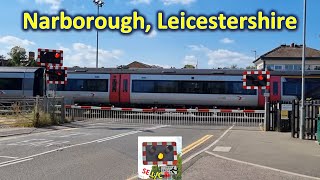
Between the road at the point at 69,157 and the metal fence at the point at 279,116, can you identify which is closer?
the road at the point at 69,157

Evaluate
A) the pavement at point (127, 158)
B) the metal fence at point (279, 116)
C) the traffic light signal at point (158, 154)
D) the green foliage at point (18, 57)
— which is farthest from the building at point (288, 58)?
the traffic light signal at point (158, 154)

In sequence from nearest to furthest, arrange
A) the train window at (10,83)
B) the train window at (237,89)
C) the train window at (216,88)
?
the train window at (237,89) < the train window at (216,88) < the train window at (10,83)

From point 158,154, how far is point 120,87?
1148 inches

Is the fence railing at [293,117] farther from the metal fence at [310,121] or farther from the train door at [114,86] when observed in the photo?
the train door at [114,86]

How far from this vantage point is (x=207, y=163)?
11.2 metres

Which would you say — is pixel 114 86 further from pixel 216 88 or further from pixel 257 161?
pixel 257 161

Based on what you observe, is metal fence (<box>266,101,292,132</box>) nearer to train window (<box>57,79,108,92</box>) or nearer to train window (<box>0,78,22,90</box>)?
train window (<box>57,79,108,92</box>)

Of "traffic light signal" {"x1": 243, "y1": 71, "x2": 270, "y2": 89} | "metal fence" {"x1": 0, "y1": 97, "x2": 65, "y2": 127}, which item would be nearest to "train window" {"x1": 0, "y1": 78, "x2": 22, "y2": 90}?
"metal fence" {"x1": 0, "y1": 97, "x2": 65, "y2": 127}

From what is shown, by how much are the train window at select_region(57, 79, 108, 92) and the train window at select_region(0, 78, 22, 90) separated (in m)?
3.44

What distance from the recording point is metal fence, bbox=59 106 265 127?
2722 cm

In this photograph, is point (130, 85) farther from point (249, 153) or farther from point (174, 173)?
point (174, 173)

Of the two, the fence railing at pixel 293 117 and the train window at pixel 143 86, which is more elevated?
the train window at pixel 143 86

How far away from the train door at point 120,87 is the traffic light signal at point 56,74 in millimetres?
11901

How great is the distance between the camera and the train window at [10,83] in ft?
122
